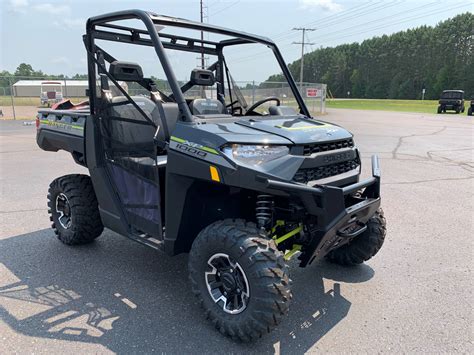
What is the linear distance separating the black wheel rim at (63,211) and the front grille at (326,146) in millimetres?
2748

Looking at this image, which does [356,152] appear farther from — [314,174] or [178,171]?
[178,171]

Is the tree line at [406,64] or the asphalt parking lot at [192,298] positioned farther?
the tree line at [406,64]

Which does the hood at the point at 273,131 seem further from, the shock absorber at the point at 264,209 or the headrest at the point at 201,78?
the headrest at the point at 201,78

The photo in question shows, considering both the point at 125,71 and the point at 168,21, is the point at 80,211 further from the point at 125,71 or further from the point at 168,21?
the point at 168,21

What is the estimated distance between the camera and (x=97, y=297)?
3.14m

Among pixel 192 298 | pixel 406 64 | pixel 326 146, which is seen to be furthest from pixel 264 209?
pixel 406 64

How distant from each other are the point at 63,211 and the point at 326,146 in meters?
2.99

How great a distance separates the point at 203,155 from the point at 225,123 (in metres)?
0.47

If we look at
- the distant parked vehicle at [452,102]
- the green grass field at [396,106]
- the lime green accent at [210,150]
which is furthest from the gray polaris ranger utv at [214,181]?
the green grass field at [396,106]

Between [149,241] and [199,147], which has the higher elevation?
[199,147]

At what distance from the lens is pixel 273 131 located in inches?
111

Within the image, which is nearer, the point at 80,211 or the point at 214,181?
the point at 214,181

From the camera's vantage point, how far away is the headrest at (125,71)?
2.85m

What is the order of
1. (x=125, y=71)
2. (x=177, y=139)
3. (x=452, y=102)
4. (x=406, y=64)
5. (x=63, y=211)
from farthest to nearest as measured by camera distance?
1. (x=406, y=64)
2. (x=452, y=102)
3. (x=63, y=211)
4. (x=125, y=71)
5. (x=177, y=139)
